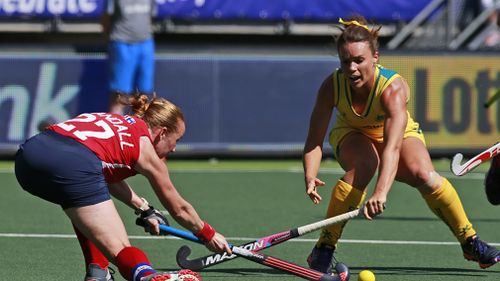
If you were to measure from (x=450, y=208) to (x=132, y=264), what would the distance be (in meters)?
2.09

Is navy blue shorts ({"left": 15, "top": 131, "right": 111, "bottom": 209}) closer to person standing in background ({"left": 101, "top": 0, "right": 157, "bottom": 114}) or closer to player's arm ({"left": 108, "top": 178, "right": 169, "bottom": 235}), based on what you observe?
player's arm ({"left": 108, "top": 178, "right": 169, "bottom": 235})

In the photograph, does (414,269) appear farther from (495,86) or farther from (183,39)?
(183,39)

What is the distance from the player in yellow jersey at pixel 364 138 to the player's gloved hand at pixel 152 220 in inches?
34.5

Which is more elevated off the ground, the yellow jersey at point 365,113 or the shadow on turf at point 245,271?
the yellow jersey at point 365,113

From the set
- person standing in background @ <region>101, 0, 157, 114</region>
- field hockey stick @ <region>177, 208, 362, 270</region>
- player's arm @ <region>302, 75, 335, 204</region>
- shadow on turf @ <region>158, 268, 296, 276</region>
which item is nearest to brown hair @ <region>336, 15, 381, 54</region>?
player's arm @ <region>302, 75, 335, 204</region>

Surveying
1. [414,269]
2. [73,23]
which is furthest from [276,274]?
[73,23]

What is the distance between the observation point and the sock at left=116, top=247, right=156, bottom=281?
17.5ft

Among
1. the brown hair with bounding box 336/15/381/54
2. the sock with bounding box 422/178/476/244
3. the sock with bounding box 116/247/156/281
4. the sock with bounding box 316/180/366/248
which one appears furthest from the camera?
the sock with bounding box 422/178/476/244

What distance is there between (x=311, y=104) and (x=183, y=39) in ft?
11.1

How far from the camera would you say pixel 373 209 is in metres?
5.96

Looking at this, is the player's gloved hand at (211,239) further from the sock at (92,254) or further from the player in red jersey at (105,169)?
the sock at (92,254)

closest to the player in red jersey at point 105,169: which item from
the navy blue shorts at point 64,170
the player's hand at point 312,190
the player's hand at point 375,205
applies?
the navy blue shorts at point 64,170

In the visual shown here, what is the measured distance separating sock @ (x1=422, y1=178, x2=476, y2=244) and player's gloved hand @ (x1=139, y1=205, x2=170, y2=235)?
5.12 ft

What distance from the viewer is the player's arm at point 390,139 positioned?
19.6 ft
